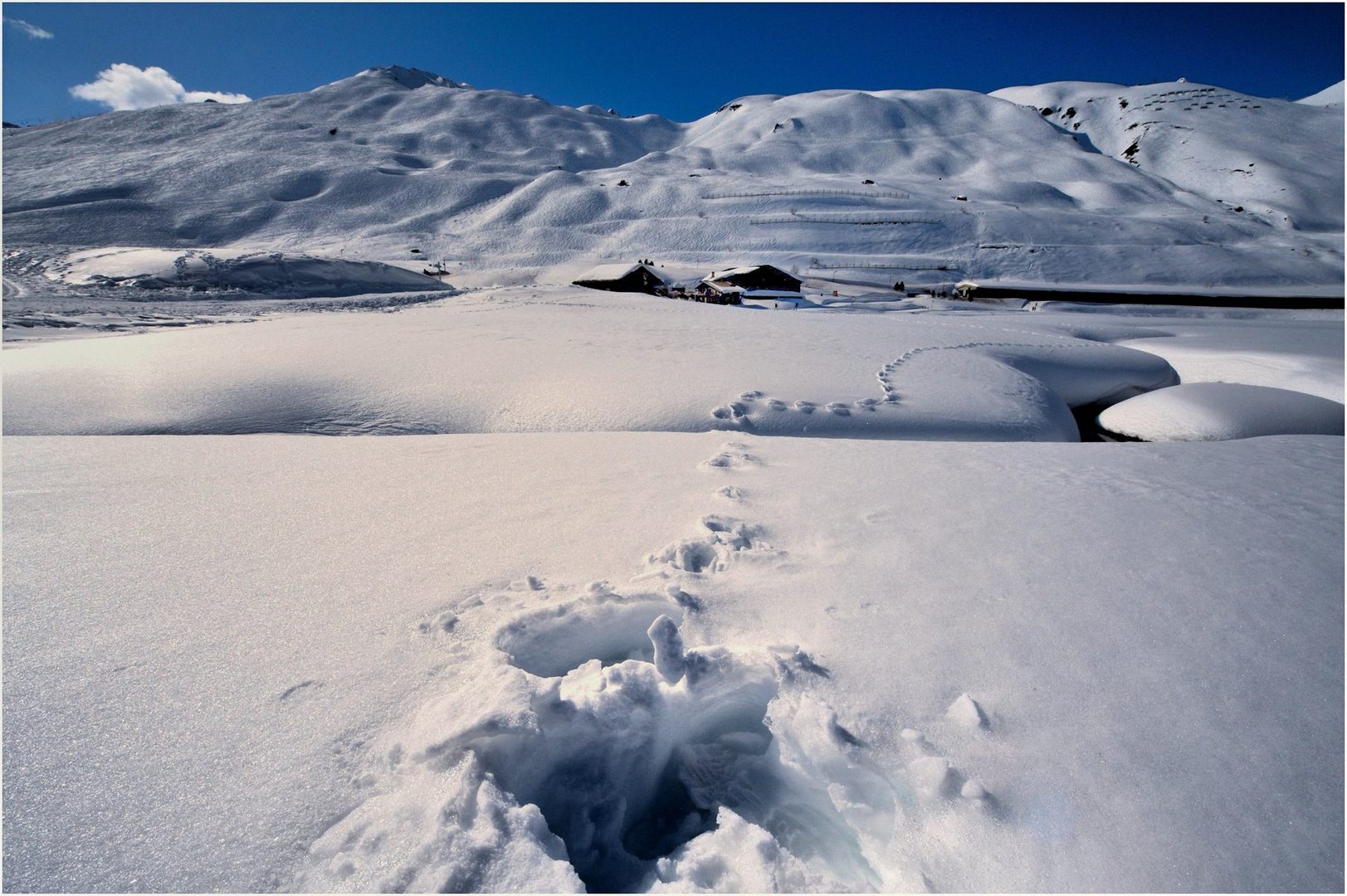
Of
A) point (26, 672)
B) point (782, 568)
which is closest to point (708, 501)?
point (782, 568)

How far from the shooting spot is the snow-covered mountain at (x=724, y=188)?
2809cm

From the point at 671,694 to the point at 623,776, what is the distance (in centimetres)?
19

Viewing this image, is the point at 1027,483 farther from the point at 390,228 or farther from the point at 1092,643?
the point at 390,228

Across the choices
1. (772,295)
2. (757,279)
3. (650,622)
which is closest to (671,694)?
(650,622)

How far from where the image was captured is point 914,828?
1.07 metres

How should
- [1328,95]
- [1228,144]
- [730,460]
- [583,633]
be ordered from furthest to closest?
[1328,95], [1228,144], [730,460], [583,633]

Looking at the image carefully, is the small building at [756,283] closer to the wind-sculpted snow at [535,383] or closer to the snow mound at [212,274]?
the snow mound at [212,274]

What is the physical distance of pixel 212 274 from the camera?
9703 mm

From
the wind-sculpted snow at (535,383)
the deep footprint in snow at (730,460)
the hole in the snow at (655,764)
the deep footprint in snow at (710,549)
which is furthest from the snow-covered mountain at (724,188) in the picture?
the hole in the snow at (655,764)

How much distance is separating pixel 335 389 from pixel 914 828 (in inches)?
153

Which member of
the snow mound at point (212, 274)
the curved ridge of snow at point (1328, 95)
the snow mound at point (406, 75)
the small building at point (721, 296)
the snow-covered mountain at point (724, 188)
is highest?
the snow mound at point (406, 75)

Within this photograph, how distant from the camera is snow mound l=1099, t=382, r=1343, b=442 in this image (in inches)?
151

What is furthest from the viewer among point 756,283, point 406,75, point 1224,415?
point 406,75

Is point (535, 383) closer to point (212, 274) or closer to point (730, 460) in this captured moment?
point (730, 460)
